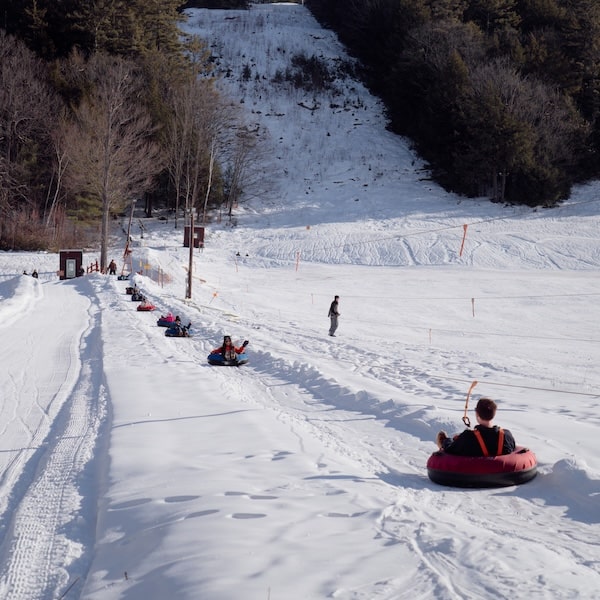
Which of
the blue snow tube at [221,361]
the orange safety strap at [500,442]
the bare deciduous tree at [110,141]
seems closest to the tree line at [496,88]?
the bare deciduous tree at [110,141]

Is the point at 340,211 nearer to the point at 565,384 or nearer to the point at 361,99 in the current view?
the point at 361,99

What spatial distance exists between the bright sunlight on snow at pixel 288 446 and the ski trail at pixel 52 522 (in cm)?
2

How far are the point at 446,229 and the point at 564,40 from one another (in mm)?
27062

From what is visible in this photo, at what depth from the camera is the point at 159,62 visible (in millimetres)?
60000

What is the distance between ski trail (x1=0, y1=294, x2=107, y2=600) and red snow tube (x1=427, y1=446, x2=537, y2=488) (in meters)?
3.33

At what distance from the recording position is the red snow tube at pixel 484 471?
6.66m

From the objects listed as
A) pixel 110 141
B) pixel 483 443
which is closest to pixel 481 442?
pixel 483 443

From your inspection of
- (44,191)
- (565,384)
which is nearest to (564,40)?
(44,191)

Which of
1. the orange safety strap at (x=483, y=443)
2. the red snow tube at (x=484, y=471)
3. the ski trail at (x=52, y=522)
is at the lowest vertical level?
the ski trail at (x=52, y=522)

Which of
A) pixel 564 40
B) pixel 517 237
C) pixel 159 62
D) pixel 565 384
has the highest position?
pixel 564 40

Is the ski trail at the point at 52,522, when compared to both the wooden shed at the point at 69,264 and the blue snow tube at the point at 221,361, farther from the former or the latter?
the wooden shed at the point at 69,264

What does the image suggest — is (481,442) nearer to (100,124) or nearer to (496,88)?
(100,124)

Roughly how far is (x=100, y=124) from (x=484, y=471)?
160 ft

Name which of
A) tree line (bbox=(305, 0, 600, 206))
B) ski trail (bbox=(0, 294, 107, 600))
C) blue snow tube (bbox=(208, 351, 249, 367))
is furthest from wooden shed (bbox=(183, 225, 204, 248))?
ski trail (bbox=(0, 294, 107, 600))
